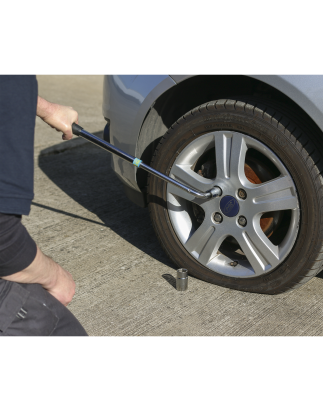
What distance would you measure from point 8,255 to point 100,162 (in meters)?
3.35

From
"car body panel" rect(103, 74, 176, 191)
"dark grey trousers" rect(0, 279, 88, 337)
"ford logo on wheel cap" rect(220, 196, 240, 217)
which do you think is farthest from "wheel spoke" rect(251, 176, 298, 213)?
"dark grey trousers" rect(0, 279, 88, 337)

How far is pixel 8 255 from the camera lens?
5.48ft

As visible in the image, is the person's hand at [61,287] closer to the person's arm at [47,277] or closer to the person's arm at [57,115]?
the person's arm at [47,277]

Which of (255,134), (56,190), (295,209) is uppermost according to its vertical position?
(255,134)

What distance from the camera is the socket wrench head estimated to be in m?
2.76

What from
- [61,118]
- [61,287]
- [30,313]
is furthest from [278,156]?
[30,313]

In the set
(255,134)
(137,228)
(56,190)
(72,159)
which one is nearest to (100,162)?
(72,159)

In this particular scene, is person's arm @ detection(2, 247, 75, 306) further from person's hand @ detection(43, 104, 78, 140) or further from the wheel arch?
the wheel arch

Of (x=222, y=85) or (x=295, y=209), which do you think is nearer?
(x=295, y=209)

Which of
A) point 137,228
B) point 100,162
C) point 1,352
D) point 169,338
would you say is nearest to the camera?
point 1,352

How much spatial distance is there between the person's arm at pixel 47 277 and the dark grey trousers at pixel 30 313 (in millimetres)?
26

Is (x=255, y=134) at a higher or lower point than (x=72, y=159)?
higher

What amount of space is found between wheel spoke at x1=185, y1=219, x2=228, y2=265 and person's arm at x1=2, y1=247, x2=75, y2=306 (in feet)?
3.15

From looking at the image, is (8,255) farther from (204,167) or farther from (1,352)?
(204,167)
